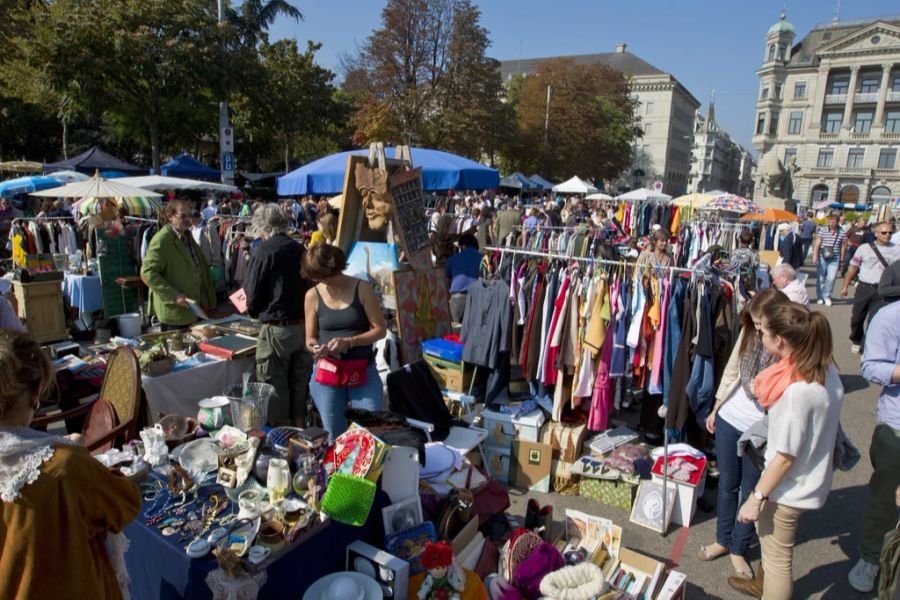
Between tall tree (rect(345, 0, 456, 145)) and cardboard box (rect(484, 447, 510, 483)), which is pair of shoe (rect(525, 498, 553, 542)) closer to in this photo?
cardboard box (rect(484, 447, 510, 483))

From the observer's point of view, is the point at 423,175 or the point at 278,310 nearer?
the point at 278,310

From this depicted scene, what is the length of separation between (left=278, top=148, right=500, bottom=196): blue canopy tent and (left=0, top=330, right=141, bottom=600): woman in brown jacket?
4590mm

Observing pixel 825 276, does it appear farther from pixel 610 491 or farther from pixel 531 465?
pixel 531 465

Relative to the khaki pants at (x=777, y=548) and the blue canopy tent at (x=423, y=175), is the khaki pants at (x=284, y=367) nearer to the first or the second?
the blue canopy tent at (x=423, y=175)

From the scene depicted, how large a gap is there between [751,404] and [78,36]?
19023 millimetres

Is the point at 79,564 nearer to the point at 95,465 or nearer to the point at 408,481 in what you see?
the point at 95,465

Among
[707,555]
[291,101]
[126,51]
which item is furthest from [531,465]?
[291,101]

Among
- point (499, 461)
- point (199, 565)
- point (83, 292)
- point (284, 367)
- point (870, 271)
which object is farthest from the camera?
point (83, 292)

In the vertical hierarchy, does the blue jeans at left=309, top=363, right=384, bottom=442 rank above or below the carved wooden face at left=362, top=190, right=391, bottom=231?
below

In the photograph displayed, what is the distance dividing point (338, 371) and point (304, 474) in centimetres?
107

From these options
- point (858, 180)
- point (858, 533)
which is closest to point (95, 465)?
point (858, 533)

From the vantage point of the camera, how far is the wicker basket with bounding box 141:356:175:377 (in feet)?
12.8

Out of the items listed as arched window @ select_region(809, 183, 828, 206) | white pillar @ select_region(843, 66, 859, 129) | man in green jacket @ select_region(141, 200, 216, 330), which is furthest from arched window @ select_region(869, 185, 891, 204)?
man in green jacket @ select_region(141, 200, 216, 330)

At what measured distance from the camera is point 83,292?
7645 mm
